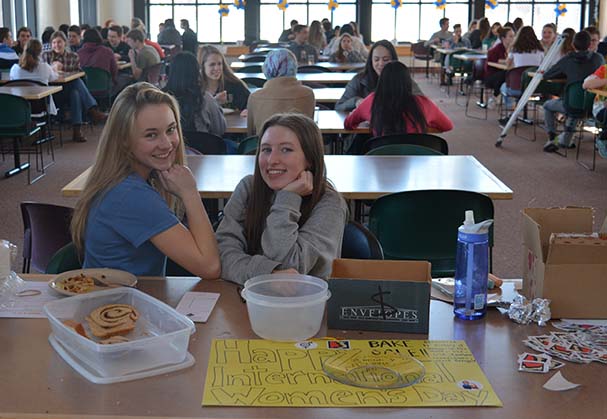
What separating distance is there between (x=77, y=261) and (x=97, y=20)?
664 inches

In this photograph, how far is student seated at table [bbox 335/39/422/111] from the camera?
604cm

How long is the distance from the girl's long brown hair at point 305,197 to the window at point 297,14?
17310 millimetres

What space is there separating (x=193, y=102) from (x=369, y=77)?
1.57m

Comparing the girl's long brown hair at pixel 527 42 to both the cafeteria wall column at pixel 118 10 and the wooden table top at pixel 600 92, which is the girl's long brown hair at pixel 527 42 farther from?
the cafeteria wall column at pixel 118 10

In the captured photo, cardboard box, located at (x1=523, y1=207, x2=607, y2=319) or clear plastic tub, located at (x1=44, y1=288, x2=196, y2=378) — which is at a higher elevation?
cardboard box, located at (x1=523, y1=207, x2=607, y2=319)

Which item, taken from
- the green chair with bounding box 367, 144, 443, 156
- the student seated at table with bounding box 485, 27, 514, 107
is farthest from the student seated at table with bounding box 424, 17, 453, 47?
the green chair with bounding box 367, 144, 443, 156

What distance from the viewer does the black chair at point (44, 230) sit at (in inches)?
123

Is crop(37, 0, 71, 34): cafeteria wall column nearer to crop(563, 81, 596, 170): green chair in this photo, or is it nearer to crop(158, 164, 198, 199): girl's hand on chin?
crop(563, 81, 596, 170): green chair

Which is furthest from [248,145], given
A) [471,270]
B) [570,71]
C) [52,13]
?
[52,13]

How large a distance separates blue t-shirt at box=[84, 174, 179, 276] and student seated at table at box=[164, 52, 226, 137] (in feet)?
9.48

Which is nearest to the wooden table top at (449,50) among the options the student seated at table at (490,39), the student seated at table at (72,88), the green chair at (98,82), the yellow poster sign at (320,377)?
the student seated at table at (490,39)

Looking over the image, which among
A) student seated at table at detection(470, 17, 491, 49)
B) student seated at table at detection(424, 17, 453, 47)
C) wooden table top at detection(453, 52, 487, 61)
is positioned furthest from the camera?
student seated at table at detection(424, 17, 453, 47)

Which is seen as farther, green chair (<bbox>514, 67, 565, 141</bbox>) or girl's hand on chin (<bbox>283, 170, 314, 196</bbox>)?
green chair (<bbox>514, 67, 565, 141</bbox>)

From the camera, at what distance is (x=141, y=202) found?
2219 mm
